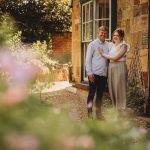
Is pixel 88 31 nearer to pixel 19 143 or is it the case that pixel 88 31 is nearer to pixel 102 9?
pixel 102 9

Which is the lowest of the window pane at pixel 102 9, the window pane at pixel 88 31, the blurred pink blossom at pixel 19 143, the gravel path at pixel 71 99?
the gravel path at pixel 71 99

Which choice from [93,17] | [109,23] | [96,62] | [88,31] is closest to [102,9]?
[93,17]

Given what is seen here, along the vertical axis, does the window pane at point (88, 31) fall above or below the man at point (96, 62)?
above

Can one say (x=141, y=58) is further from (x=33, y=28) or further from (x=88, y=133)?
(x=33, y=28)

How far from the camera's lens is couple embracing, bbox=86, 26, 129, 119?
7759mm

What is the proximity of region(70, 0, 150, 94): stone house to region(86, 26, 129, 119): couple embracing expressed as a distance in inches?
40.1

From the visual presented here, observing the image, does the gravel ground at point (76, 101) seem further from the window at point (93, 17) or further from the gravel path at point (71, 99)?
the window at point (93, 17)

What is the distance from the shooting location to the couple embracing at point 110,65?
776 centimetres

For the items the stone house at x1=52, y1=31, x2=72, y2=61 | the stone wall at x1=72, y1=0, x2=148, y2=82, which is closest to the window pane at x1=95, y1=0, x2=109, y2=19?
the stone wall at x1=72, y1=0, x2=148, y2=82

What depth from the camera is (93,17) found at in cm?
1135

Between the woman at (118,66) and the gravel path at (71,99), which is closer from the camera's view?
the woman at (118,66)

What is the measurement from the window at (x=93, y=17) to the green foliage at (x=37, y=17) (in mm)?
9093

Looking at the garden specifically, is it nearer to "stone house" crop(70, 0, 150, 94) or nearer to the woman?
the woman

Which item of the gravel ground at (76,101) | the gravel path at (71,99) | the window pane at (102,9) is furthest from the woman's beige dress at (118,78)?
the window pane at (102,9)
